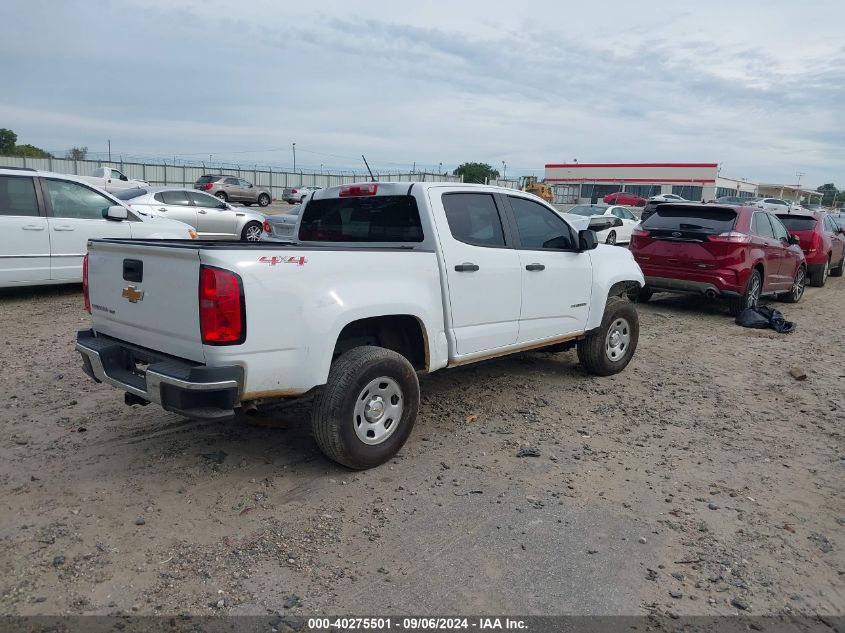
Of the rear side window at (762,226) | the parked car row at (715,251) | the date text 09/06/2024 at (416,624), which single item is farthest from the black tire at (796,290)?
the date text 09/06/2024 at (416,624)

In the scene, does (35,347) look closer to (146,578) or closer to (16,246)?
(16,246)

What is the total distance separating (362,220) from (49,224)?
560 cm

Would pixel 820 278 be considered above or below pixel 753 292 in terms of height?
below

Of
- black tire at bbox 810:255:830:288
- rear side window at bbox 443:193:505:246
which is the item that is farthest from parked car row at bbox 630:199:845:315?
rear side window at bbox 443:193:505:246

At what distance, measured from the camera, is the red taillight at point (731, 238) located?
31.1ft

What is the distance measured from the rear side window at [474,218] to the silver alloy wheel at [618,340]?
76.7 inches

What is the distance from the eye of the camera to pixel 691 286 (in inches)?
384

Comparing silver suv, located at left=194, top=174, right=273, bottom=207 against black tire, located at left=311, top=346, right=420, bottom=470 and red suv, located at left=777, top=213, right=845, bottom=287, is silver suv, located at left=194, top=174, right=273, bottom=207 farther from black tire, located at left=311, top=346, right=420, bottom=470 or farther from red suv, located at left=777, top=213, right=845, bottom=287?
black tire, located at left=311, top=346, right=420, bottom=470

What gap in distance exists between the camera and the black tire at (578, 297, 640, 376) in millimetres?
6324

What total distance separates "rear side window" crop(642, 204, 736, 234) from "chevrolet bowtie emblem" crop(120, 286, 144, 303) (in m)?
8.29

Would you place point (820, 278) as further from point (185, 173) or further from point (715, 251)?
point (185, 173)

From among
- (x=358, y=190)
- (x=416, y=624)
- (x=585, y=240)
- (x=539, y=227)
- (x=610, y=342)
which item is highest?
(x=358, y=190)

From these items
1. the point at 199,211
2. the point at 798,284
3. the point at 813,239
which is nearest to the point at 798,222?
the point at 813,239

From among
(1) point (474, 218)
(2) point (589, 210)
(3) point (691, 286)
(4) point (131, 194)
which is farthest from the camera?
(2) point (589, 210)
